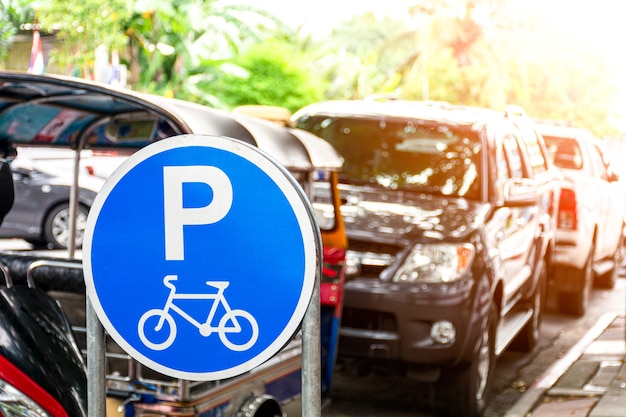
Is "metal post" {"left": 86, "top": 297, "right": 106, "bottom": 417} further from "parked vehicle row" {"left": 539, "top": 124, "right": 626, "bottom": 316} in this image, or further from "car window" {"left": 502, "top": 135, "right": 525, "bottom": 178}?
"parked vehicle row" {"left": 539, "top": 124, "right": 626, "bottom": 316}

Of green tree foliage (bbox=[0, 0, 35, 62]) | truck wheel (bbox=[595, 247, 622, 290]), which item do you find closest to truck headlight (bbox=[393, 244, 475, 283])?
truck wheel (bbox=[595, 247, 622, 290])

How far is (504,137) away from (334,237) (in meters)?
3.27

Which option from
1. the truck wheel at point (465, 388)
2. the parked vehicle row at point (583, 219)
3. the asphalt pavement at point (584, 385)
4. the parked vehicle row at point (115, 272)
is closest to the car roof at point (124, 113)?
the parked vehicle row at point (115, 272)

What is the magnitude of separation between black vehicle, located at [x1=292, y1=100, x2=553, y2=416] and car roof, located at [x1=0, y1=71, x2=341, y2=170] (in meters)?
1.62

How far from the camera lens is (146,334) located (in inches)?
100

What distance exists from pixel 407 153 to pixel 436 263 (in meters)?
1.49

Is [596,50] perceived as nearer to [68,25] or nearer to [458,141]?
[68,25]

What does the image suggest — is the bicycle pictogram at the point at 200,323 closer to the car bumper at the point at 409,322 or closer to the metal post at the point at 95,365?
the metal post at the point at 95,365

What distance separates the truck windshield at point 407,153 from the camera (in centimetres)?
788

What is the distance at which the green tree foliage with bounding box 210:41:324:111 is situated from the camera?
119 feet

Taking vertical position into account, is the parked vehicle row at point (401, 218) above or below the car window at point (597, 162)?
above

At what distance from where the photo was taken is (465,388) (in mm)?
6754

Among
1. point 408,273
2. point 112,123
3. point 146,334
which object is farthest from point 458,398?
point 146,334

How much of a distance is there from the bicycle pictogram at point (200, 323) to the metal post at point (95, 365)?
11 centimetres
